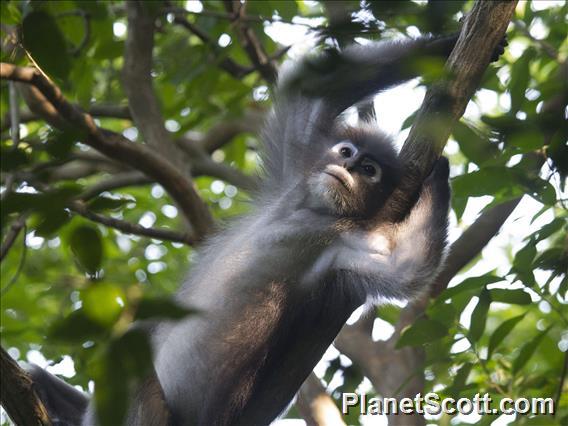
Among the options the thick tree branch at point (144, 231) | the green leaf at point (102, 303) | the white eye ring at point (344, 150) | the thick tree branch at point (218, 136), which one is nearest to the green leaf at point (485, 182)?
the white eye ring at point (344, 150)

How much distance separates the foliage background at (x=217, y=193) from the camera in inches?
61.0

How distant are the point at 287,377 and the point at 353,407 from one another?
93cm

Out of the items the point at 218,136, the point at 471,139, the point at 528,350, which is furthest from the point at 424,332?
the point at 218,136

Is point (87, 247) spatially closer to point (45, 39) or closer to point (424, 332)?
point (45, 39)

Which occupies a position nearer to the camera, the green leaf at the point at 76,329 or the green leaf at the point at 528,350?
the green leaf at the point at 76,329

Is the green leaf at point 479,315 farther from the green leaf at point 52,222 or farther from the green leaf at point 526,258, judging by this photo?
the green leaf at point 52,222

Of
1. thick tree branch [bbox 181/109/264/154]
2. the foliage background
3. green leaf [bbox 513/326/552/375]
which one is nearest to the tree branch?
the foliage background

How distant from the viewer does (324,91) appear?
5.58 feet

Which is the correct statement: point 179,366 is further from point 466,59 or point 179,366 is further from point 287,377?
point 466,59

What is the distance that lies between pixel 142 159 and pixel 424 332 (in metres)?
2.38

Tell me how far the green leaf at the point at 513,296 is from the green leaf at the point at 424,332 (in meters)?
0.38

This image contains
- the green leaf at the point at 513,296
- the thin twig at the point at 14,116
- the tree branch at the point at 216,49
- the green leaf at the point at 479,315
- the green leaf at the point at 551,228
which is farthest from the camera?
the tree branch at the point at 216,49

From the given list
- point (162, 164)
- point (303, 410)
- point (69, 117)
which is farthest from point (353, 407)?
point (69, 117)

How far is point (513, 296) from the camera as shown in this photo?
3992 mm
